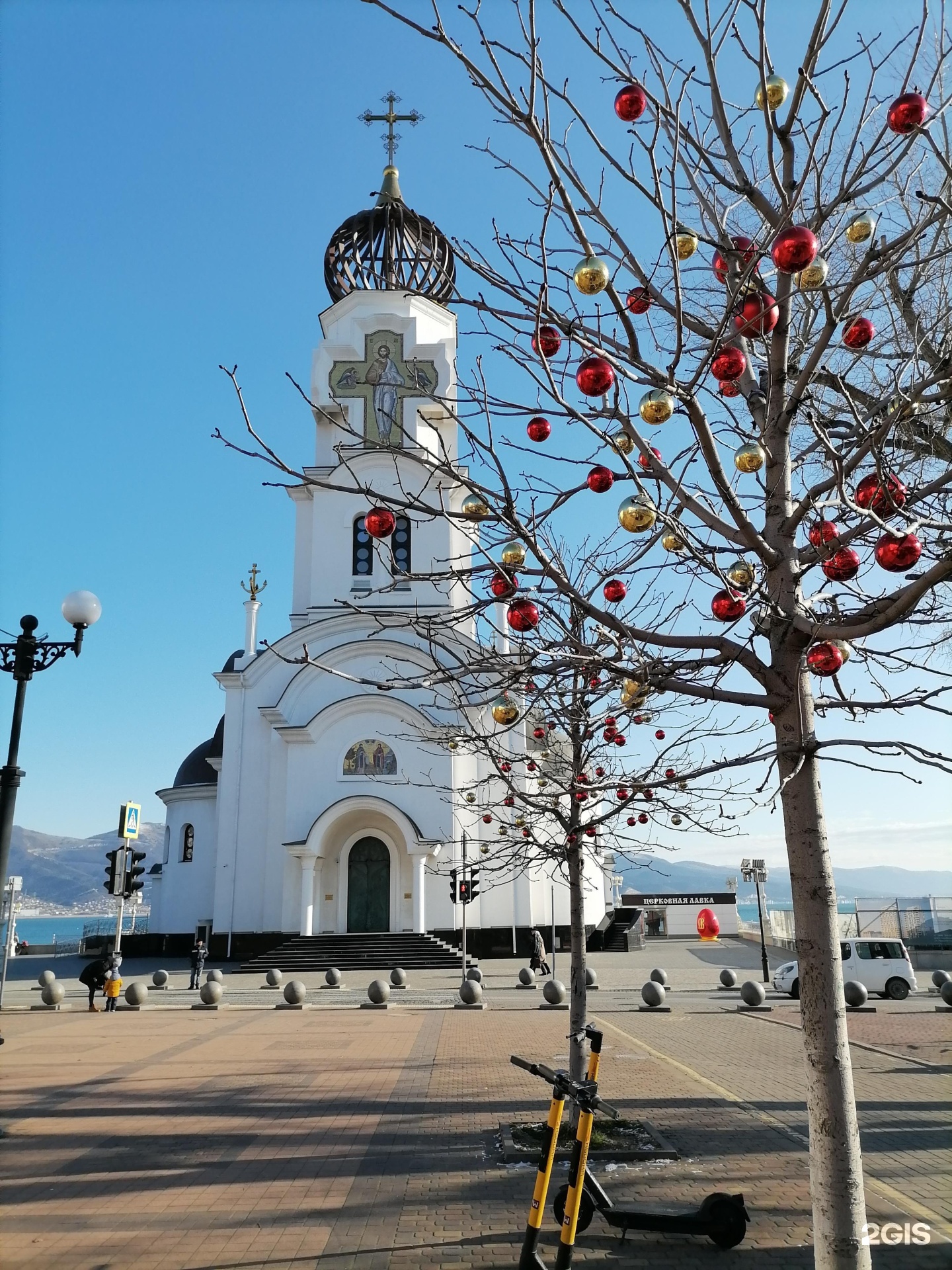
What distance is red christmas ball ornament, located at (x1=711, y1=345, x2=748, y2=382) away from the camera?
13.4ft

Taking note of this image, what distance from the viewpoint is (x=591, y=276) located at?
4117 millimetres

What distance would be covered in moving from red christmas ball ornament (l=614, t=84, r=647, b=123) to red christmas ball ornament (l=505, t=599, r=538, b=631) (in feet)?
8.22

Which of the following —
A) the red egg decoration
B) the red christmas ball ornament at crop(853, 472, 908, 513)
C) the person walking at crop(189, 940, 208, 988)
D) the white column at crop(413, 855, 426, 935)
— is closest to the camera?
the red christmas ball ornament at crop(853, 472, 908, 513)

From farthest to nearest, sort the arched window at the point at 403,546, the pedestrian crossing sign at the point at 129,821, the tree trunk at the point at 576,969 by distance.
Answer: the arched window at the point at 403,546 → the pedestrian crossing sign at the point at 129,821 → the tree trunk at the point at 576,969

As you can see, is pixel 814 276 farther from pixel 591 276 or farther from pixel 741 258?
pixel 591 276

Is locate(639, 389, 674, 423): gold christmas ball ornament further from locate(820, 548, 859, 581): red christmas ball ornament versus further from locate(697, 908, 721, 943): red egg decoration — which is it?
locate(697, 908, 721, 943): red egg decoration

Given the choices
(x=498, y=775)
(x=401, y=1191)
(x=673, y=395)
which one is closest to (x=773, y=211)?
(x=673, y=395)

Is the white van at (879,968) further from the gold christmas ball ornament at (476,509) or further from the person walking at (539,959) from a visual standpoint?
the gold christmas ball ornament at (476,509)

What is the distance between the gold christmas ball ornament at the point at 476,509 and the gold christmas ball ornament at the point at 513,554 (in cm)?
26

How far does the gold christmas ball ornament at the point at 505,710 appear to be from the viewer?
266 inches

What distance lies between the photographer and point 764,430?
5.17 metres

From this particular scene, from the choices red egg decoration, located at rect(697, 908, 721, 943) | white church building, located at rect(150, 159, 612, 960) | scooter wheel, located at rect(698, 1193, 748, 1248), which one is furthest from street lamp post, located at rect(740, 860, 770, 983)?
scooter wheel, located at rect(698, 1193, 748, 1248)

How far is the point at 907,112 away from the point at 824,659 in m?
2.43

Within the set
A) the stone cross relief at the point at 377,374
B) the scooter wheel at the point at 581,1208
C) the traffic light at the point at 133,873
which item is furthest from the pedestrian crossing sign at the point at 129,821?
the stone cross relief at the point at 377,374
